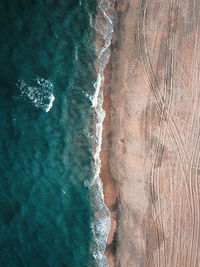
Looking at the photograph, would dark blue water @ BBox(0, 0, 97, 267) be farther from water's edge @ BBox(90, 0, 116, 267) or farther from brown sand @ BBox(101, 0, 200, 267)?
brown sand @ BBox(101, 0, 200, 267)

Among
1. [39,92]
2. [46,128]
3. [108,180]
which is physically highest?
[39,92]

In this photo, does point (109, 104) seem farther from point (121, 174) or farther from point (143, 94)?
point (121, 174)

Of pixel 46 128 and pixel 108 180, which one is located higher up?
pixel 46 128

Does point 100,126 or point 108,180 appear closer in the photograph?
point 100,126

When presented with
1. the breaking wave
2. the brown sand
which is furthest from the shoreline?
the breaking wave

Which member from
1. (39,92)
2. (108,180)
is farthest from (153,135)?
(39,92)

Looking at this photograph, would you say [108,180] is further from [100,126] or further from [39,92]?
[39,92]

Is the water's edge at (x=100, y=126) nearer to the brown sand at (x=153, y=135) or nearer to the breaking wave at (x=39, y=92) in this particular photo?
the brown sand at (x=153, y=135)

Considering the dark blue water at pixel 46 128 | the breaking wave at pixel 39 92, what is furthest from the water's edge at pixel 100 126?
the breaking wave at pixel 39 92
